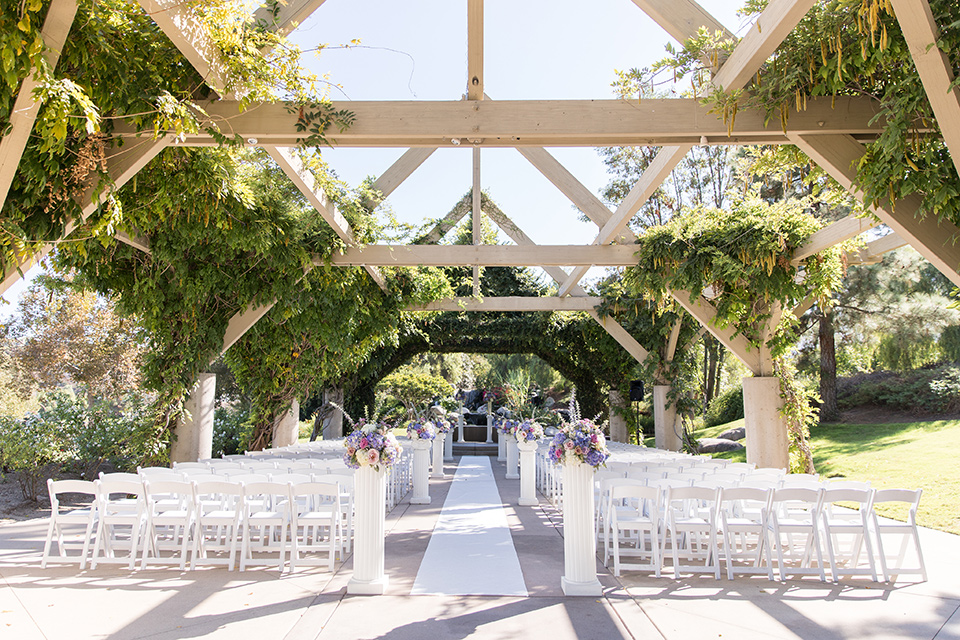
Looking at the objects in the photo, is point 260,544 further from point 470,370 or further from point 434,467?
point 470,370

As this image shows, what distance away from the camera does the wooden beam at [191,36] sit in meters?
3.36

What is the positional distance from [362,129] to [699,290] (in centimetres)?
485

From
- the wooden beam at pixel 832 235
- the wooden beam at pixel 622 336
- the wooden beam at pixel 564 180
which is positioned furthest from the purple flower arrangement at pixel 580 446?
the wooden beam at pixel 622 336

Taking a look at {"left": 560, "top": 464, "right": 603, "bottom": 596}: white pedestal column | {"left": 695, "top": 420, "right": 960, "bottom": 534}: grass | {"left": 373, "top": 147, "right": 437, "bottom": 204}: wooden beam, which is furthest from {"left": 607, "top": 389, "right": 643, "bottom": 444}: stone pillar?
{"left": 560, "top": 464, "right": 603, "bottom": 596}: white pedestal column

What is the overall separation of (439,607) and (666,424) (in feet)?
29.4

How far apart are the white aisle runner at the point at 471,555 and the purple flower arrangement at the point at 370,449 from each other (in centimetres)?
88

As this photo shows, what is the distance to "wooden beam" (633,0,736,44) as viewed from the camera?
4.27 metres

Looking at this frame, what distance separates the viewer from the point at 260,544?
191 inches

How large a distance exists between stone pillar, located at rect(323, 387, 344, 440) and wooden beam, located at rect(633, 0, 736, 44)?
38.1ft

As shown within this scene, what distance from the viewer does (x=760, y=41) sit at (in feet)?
11.9

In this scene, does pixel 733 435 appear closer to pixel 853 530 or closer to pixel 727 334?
pixel 727 334

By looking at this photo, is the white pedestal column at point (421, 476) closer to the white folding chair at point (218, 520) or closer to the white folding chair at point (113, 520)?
the white folding chair at point (218, 520)

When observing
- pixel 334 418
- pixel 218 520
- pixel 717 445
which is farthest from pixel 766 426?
pixel 334 418

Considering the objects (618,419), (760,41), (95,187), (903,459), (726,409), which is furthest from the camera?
(726,409)
